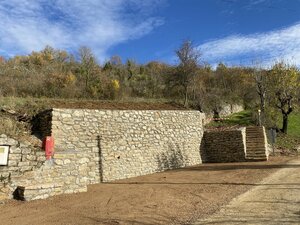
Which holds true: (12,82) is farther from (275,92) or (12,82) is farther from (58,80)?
(275,92)

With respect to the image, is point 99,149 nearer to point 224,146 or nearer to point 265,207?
point 265,207

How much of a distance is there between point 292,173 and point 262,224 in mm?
7340

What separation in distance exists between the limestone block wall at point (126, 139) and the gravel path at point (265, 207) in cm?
590

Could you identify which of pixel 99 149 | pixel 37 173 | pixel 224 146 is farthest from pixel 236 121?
pixel 37 173

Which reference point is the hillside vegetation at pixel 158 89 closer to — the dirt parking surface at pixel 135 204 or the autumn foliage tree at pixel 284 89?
the autumn foliage tree at pixel 284 89

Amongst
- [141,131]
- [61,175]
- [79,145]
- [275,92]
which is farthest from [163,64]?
[61,175]

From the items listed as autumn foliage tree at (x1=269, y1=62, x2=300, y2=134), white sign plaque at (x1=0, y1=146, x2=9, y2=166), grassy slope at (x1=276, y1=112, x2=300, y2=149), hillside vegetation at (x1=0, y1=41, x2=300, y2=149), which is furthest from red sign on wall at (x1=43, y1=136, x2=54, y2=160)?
autumn foliage tree at (x1=269, y1=62, x2=300, y2=134)

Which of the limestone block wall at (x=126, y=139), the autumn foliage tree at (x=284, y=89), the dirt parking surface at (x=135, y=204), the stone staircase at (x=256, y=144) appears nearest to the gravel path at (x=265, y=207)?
the dirt parking surface at (x=135, y=204)

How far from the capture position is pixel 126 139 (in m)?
14.1

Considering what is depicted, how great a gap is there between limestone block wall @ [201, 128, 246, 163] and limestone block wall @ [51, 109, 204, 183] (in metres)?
1.22

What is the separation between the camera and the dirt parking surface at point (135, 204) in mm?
6777

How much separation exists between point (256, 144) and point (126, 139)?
9.22 m

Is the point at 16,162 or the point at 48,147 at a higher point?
the point at 48,147

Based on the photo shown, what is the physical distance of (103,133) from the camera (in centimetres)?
1333
